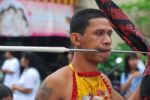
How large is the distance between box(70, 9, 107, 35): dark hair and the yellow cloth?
25 cm

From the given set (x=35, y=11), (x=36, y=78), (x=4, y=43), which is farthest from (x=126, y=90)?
(x=4, y=43)

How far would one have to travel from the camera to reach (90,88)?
12.5ft

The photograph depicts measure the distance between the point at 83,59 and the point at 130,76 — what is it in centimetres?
459

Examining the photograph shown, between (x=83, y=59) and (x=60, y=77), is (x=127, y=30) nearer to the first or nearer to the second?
(x=83, y=59)

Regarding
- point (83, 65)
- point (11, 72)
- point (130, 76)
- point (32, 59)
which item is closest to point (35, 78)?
point (32, 59)

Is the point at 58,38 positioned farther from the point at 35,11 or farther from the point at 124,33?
the point at 124,33

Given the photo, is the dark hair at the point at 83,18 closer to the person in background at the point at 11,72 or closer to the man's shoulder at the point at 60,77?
the man's shoulder at the point at 60,77

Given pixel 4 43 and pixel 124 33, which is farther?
pixel 4 43

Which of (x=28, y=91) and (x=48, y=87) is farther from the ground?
(x=48, y=87)

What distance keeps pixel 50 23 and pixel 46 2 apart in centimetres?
44

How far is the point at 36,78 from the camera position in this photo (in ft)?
28.1

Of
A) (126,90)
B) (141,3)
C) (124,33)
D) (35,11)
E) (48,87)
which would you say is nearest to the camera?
(48,87)

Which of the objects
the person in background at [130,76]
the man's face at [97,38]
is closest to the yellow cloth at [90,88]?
the man's face at [97,38]

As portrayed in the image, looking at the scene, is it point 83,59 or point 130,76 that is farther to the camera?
point 130,76
